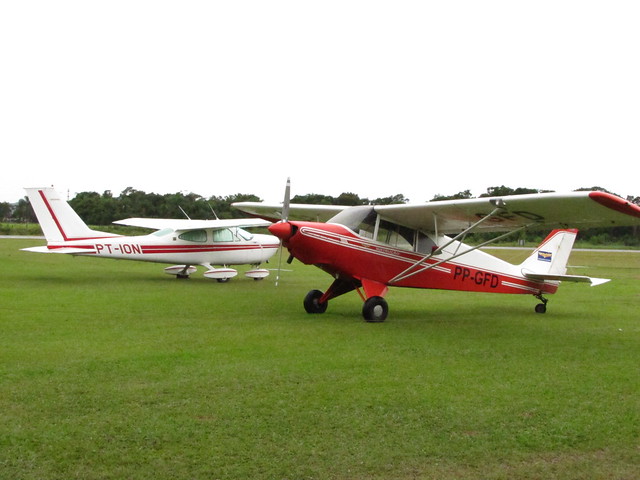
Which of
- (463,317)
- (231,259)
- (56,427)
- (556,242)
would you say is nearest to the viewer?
(56,427)

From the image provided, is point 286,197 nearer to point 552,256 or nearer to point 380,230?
point 380,230

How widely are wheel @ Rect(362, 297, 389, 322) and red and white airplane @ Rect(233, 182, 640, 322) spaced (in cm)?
2

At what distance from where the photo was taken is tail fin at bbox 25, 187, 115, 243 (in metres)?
17.1

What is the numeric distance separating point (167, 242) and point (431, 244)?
9568mm

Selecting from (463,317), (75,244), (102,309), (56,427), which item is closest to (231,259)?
(75,244)

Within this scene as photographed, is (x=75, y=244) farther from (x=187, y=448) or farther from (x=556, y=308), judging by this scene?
(x=187, y=448)

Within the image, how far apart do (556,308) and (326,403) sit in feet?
31.2

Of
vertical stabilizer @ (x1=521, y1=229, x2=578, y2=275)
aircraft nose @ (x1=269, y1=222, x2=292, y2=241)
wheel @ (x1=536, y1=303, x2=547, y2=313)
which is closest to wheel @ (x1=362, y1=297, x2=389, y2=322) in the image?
aircraft nose @ (x1=269, y1=222, x2=292, y2=241)

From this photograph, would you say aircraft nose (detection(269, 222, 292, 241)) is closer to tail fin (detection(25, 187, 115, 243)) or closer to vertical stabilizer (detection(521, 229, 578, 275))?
vertical stabilizer (detection(521, 229, 578, 275))

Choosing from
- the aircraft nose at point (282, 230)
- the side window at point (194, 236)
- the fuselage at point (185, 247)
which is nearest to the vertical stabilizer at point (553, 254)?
the aircraft nose at point (282, 230)

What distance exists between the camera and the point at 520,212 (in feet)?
32.6

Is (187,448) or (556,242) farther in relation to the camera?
(556,242)

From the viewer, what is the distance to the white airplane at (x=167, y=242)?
17188 millimetres

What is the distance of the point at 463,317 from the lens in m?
11.6
